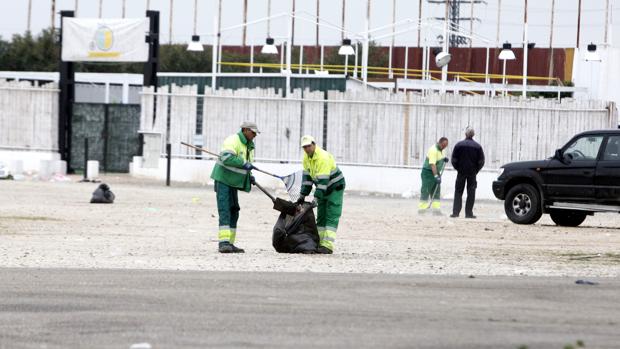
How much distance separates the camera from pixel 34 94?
4422cm

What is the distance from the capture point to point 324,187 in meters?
18.9

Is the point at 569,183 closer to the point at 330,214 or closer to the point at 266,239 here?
the point at 266,239

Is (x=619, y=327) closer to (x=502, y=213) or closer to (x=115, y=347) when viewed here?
(x=115, y=347)

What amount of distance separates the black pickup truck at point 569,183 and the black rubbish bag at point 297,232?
8944mm

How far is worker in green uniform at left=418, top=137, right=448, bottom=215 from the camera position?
99.5ft

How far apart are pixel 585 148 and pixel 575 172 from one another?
18.6 inches

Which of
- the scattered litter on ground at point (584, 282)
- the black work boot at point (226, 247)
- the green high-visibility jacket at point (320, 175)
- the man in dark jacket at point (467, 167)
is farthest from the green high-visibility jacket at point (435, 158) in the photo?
the scattered litter on ground at point (584, 282)

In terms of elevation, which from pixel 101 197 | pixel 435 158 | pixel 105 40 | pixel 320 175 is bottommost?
pixel 101 197

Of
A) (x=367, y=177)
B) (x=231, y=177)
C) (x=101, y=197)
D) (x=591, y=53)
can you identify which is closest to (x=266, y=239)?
(x=231, y=177)

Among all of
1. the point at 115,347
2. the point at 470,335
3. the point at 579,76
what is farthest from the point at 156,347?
the point at 579,76

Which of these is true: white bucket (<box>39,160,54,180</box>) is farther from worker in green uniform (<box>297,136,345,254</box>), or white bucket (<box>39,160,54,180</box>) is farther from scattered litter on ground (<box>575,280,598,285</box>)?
scattered litter on ground (<box>575,280,598,285</box>)

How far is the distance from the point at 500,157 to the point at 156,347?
28.9 meters

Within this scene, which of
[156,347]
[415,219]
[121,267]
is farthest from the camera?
[415,219]

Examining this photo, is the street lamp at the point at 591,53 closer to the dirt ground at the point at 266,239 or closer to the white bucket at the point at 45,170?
the dirt ground at the point at 266,239
